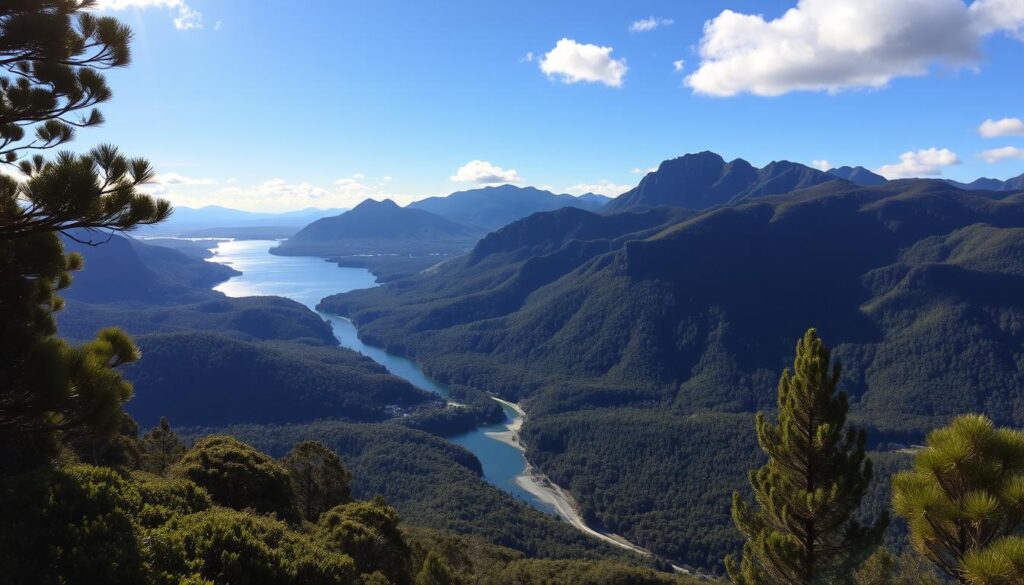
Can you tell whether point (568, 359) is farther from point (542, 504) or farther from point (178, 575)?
point (178, 575)

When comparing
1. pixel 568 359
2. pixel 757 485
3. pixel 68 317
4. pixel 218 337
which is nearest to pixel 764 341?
pixel 568 359

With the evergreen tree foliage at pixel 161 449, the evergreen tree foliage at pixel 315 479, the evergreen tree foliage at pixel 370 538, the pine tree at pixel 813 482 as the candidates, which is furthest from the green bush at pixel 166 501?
the evergreen tree foliage at pixel 161 449

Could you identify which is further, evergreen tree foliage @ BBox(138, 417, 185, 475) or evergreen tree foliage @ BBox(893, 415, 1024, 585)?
evergreen tree foliage @ BBox(138, 417, 185, 475)

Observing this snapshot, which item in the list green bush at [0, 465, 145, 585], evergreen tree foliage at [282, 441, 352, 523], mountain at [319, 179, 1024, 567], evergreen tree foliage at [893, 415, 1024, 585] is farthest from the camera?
mountain at [319, 179, 1024, 567]

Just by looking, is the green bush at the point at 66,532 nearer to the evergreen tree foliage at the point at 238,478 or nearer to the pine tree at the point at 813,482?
the evergreen tree foliage at the point at 238,478

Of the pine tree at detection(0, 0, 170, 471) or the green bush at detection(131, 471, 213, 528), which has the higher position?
the pine tree at detection(0, 0, 170, 471)

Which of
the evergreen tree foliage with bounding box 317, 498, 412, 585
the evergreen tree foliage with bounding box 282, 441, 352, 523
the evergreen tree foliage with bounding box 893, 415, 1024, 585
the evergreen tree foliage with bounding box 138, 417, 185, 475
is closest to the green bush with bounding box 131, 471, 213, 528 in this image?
the evergreen tree foliage with bounding box 317, 498, 412, 585

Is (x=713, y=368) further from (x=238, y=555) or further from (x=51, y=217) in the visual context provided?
(x=51, y=217)

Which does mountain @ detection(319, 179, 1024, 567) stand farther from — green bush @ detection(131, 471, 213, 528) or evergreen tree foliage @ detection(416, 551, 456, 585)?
green bush @ detection(131, 471, 213, 528)
